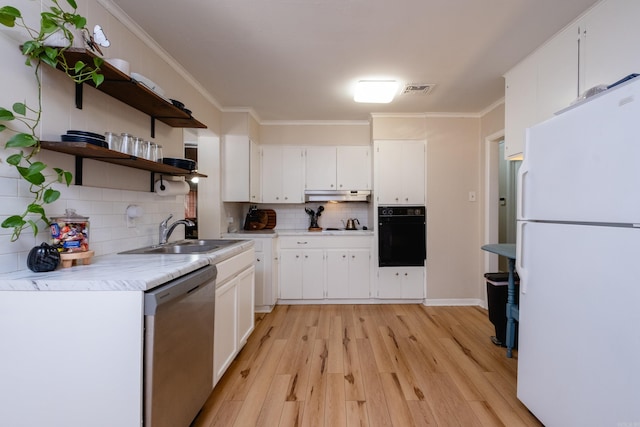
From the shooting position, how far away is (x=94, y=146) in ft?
4.24

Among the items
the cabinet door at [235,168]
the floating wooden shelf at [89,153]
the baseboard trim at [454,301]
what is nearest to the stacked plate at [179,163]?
the floating wooden shelf at [89,153]

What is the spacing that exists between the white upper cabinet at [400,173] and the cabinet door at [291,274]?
1278 mm

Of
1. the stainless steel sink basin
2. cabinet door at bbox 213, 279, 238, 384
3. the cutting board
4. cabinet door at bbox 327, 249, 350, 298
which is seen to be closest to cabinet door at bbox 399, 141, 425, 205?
cabinet door at bbox 327, 249, 350, 298

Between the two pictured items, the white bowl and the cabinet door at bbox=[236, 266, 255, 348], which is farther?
the cabinet door at bbox=[236, 266, 255, 348]

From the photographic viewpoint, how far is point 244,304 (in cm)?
234

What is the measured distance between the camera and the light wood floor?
5.44 ft

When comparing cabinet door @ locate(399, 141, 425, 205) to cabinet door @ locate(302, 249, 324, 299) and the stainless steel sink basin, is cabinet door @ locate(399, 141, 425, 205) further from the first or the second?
the stainless steel sink basin

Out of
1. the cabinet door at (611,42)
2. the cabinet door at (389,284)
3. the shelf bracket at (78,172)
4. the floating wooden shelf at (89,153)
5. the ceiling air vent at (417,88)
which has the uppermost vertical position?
the ceiling air vent at (417,88)

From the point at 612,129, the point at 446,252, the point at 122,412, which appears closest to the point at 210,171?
the point at 122,412

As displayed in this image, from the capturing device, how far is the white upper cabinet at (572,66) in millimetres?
1498

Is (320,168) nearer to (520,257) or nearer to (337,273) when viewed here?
(337,273)

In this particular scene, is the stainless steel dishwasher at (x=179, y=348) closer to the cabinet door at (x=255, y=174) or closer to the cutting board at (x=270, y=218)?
the cabinet door at (x=255, y=174)

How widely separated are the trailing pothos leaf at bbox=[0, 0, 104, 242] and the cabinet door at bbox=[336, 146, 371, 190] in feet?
9.14

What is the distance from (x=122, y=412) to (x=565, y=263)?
6.79 feet
